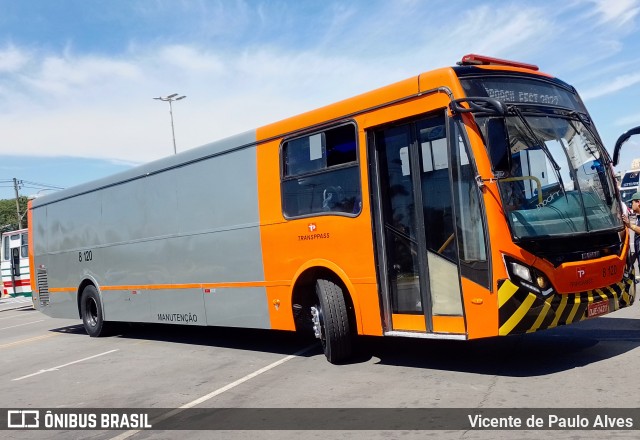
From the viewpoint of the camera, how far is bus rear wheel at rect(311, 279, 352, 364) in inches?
301

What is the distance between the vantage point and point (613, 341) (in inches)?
301

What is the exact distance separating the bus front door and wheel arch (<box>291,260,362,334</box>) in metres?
0.48

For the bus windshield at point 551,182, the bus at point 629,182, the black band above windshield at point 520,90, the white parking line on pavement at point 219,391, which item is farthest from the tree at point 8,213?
the bus windshield at point 551,182

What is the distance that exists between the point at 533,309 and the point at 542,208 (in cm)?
101

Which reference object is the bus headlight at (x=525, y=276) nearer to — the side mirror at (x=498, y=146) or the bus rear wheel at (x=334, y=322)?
the side mirror at (x=498, y=146)

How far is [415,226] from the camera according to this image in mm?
6938

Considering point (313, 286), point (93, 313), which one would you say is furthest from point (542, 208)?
point (93, 313)

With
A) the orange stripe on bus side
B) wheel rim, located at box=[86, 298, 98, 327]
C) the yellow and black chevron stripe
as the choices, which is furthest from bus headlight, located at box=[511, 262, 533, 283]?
wheel rim, located at box=[86, 298, 98, 327]

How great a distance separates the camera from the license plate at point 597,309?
6.41 metres

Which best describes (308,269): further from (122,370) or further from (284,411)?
(122,370)

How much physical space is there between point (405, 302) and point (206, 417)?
2.45m

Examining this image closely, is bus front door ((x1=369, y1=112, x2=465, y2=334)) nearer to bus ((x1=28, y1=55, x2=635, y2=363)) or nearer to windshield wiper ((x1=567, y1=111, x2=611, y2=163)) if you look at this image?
bus ((x1=28, y1=55, x2=635, y2=363))

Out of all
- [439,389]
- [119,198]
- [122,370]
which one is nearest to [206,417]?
[439,389]

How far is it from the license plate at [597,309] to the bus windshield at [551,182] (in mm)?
758
